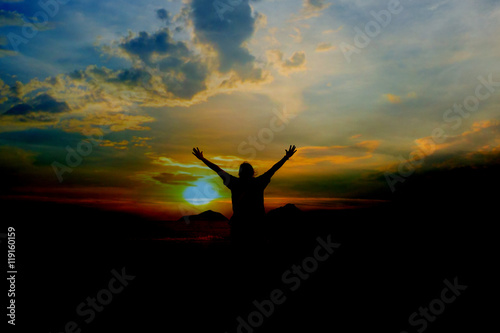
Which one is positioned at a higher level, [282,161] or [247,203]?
[282,161]

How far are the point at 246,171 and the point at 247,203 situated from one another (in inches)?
21.8

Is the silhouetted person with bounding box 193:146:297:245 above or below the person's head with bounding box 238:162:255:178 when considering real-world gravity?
below

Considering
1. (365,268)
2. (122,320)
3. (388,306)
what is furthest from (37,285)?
(365,268)

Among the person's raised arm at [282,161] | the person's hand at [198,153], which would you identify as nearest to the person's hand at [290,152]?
the person's raised arm at [282,161]

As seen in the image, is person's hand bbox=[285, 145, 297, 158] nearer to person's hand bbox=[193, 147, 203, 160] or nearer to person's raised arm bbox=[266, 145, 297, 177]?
person's raised arm bbox=[266, 145, 297, 177]

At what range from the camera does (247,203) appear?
13.6 feet

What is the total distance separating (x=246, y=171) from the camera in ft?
13.7

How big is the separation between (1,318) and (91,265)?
5.05 meters

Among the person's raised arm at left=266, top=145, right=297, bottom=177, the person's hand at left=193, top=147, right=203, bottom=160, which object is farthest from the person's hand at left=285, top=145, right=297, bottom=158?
the person's hand at left=193, top=147, right=203, bottom=160

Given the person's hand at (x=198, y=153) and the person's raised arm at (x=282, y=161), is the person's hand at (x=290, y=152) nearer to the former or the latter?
the person's raised arm at (x=282, y=161)

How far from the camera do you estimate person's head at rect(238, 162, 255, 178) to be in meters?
4.17

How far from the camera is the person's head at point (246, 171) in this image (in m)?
4.17

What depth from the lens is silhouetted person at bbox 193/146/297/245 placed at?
Answer: 4.13 metres

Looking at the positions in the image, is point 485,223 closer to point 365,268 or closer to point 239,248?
point 365,268
